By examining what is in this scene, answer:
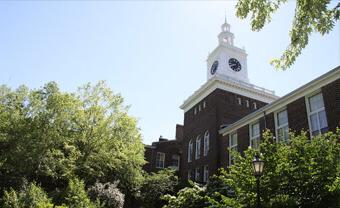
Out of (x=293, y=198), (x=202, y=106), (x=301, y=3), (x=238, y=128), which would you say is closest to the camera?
(x=301, y=3)

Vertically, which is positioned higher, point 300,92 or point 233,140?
point 300,92

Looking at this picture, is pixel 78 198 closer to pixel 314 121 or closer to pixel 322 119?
pixel 314 121

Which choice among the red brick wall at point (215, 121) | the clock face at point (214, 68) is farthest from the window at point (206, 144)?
the clock face at point (214, 68)

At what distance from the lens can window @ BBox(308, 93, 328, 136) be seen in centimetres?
Result: 1793

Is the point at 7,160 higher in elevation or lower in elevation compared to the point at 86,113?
lower

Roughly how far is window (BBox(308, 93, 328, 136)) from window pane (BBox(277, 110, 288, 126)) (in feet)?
7.24

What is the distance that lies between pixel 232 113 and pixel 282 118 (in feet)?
38.0

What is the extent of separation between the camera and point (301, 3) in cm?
770

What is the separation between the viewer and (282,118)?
21.3 m

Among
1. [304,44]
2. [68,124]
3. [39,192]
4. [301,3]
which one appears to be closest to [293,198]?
[304,44]

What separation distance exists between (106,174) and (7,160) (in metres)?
8.60

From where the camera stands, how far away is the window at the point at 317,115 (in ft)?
58.8

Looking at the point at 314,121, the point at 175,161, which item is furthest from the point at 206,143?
the point at 314,121

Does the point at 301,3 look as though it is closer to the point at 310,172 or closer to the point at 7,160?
the point at 310,172
